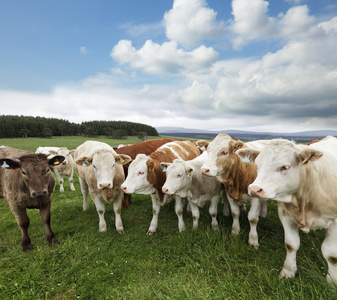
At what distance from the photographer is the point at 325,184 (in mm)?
2805

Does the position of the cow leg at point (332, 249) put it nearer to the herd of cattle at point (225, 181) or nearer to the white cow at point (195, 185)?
the herd of cattle at point (225, 181)

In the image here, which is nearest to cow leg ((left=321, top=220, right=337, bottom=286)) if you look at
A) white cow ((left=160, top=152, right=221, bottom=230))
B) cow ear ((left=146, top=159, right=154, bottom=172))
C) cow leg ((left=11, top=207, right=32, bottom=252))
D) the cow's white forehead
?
the cow's white forehead

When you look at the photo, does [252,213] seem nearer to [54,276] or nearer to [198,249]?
[198,249]

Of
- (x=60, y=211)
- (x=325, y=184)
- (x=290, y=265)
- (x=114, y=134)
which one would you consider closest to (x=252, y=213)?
(x=290, y=265)

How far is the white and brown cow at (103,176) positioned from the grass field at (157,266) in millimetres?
613

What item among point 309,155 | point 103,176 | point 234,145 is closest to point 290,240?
point 309,155

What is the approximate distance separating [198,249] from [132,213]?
318cm

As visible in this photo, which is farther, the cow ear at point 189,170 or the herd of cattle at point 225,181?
the cow ear at point 189,170

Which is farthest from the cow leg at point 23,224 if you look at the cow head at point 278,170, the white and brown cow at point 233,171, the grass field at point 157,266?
the cow head at point 278,170

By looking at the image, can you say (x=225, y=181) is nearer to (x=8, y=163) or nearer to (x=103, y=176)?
(x=103, y=176)

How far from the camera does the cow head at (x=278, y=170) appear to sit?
252 cm

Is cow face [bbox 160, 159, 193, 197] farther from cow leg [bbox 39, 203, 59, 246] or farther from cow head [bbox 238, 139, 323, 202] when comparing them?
cow leg [bbox 39, 203, 59, 246]

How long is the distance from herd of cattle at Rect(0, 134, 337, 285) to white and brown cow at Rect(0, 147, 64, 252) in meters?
0.02

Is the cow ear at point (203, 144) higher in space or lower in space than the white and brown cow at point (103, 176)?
higher
